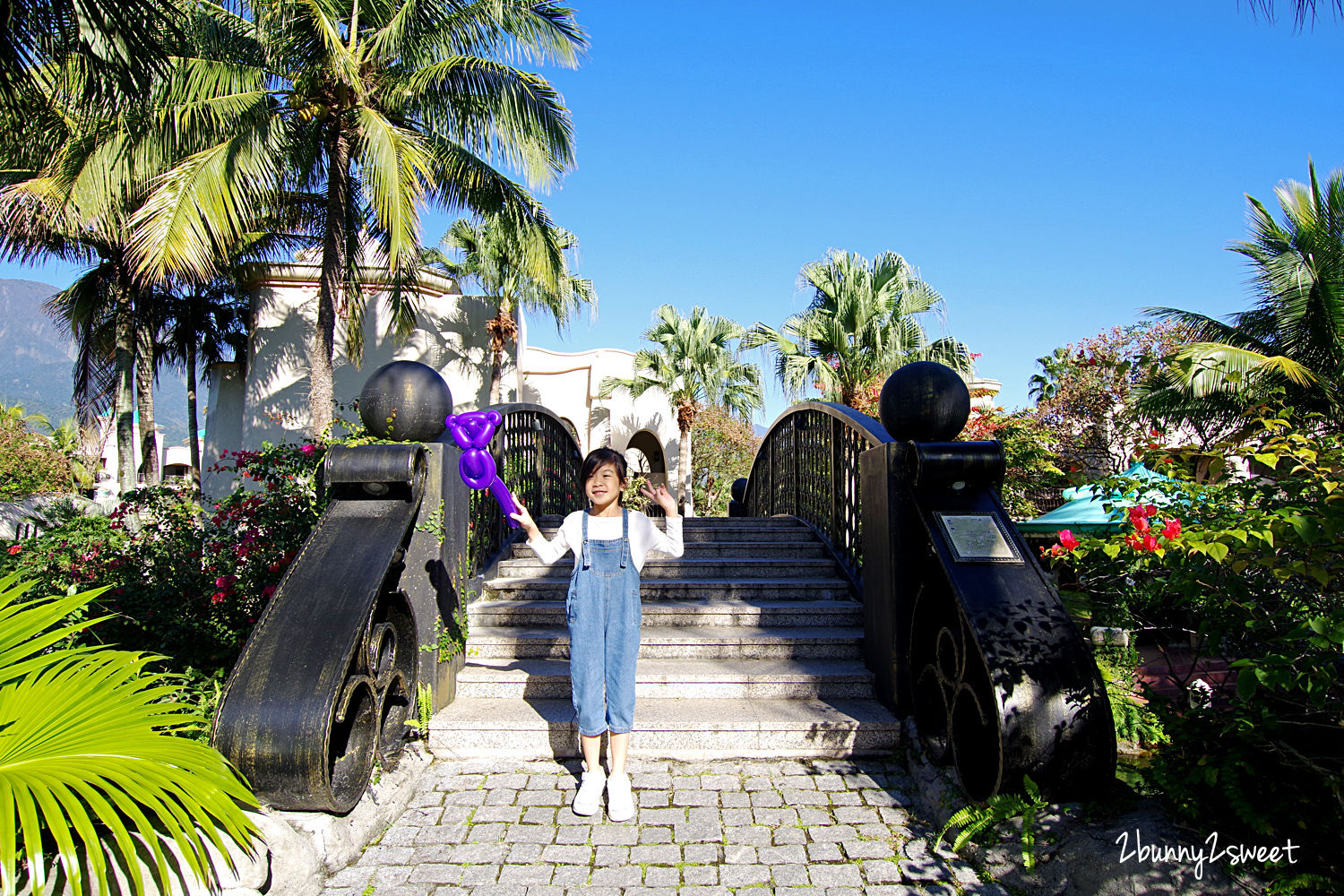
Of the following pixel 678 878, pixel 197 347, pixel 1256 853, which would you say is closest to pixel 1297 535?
pixel 1256 853

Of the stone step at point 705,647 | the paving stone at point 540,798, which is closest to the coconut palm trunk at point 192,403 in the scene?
the stone step at point 705,647

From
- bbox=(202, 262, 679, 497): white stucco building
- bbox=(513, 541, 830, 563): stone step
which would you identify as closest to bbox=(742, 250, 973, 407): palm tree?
bbox=(202, 262, 679, 497): white stucco building

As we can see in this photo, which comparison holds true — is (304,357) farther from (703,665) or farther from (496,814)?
(496,814)

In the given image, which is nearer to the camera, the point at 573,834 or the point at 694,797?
the point at 573,834

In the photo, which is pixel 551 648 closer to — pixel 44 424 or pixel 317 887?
pixel 317 887

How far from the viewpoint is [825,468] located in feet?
21.5

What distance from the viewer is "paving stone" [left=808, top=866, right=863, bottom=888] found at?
272 cm

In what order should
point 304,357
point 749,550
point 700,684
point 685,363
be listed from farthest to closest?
point 685,363, point 304,357, point 749,550, point 700,684

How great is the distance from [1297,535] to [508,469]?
17.5 ft

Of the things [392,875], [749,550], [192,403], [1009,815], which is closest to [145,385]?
[192,403]

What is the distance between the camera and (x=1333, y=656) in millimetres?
2498

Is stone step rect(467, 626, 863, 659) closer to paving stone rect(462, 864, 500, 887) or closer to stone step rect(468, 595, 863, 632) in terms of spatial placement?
stone step rect(468, 595, 863, 632)

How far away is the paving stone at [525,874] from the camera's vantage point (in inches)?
107

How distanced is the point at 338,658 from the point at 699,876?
63.6 inches
